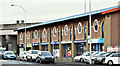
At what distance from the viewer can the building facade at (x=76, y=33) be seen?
41219mm

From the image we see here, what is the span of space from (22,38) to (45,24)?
1526 centimetres

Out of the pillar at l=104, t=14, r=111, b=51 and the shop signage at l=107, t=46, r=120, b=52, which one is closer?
the shop signage at l=107, t=46, r=120, b=52

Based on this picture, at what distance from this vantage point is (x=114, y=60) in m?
29.1

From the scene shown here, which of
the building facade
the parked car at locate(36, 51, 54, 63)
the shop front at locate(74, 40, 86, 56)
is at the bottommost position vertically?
the parked car at locate(36, 51, 54, 63)

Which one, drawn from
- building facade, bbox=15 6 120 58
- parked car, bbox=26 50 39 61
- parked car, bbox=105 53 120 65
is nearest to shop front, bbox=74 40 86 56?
building facade, bbox=15 6 120 58

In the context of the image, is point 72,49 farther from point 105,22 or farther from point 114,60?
point 114,60

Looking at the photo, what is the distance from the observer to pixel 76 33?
50000mm

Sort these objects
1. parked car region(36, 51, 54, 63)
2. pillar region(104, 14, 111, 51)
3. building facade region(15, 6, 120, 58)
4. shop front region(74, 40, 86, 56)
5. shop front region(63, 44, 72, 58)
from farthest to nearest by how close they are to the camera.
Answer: shop front region(63, 44, 72, 58)
shop front region(74, 40, 86, 56)
pillar region(104, 14, 111, 51)
building facade region(15, 6, 120, 58)
parked car region(36, 51, 54, 63)

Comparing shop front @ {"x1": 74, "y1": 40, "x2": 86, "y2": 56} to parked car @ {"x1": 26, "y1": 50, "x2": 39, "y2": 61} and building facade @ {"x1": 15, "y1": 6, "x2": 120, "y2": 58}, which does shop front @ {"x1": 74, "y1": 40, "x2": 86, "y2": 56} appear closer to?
building facade @ {"x1": 15, "y1": 6, "x2": 120, "y2": 58}

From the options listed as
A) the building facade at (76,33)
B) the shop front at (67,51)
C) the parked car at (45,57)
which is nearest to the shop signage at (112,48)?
the building facade at (76,33)

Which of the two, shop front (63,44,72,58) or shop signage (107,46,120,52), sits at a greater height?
shop signage (107,46,120,52)

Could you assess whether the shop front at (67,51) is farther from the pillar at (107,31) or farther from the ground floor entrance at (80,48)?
the pillar at (107,31)

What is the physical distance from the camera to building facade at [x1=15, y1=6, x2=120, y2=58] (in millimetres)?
41219

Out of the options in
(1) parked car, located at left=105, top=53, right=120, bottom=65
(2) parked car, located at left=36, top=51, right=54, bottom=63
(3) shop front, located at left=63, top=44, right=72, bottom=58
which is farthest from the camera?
(3) shop front, located at left=63, top=44, right=72, bottom=58
